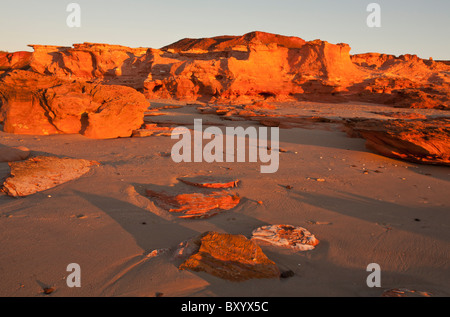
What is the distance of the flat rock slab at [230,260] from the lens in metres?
1.90

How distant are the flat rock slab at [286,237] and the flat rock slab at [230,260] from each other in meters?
0.36

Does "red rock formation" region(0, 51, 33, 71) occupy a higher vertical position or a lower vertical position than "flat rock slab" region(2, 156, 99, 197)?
higher

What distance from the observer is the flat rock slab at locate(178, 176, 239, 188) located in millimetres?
3570

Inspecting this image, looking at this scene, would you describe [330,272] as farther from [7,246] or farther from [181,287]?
[7,246]

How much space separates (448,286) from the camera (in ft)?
6.10

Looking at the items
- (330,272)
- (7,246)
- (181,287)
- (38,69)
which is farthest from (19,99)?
(38,69)

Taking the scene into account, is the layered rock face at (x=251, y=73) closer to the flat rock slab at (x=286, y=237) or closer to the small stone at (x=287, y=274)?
the flat rock slab at (x=286, y=237)

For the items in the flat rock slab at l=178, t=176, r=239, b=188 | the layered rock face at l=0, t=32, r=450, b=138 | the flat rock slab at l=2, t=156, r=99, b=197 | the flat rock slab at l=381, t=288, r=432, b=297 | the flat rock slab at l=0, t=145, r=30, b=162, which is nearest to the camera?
the flat rock slab at l=381, t=288, r=432, b=297

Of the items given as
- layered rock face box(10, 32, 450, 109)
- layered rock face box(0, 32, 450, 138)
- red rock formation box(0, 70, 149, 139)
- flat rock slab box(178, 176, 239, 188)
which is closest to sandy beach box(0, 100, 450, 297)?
flat rock slab box(178, 176, 239, 188)

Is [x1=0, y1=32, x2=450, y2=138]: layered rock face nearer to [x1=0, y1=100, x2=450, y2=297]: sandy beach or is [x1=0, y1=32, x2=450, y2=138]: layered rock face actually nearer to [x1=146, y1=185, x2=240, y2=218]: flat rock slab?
[x1=0, y1=100, x2=450, y2=297]: sandy beach

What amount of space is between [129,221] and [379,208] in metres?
2.69

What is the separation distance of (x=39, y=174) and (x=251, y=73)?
1778 cm

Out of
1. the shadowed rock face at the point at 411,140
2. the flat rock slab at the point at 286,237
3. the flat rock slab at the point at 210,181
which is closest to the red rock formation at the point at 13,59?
the flat rock slab at the point at 210,181

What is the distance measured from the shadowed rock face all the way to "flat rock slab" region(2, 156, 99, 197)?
527 cm
